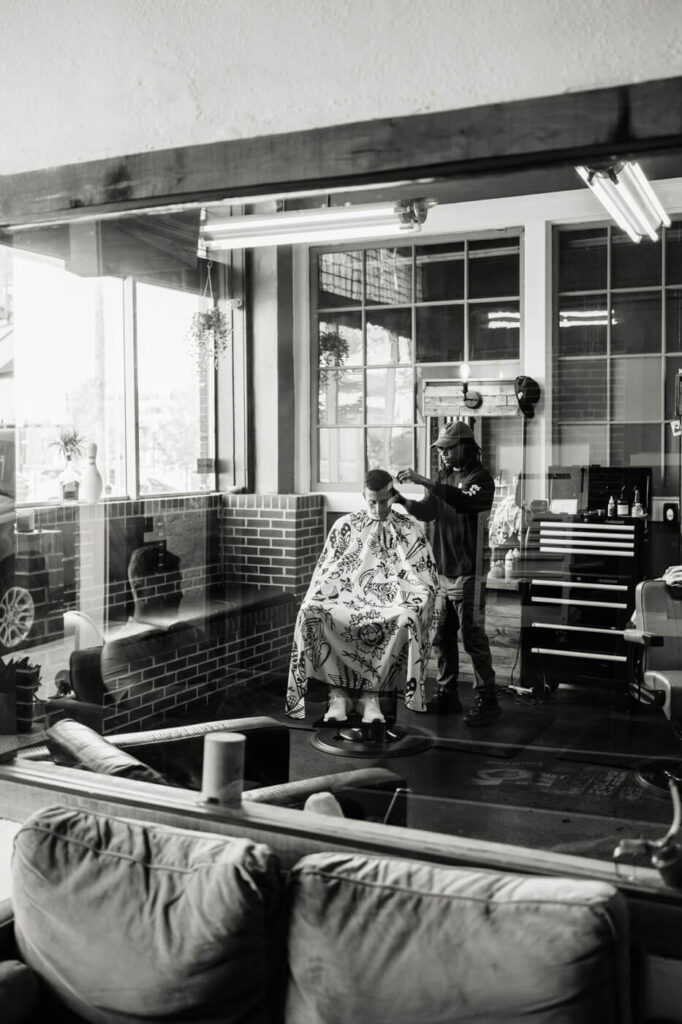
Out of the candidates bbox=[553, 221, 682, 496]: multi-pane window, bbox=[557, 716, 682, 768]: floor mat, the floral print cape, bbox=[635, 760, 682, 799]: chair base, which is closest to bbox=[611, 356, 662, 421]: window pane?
bbox=[553, 221, 682, 496]: multi-pane window

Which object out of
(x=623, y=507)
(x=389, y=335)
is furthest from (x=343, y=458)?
(x=623, y=507)

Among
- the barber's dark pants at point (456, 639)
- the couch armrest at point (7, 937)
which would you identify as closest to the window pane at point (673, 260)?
the barber's dark pants at point (456, 639)

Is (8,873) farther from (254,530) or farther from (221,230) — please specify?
(254,530)

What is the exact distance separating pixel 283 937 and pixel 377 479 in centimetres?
283

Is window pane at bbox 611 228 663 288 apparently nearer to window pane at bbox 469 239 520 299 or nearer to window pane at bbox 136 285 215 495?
window pane at bbox 469 239 520 299

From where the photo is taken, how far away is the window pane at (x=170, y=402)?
4.55 metres

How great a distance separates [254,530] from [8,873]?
8.52 feet

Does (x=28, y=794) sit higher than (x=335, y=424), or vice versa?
(x=335, y=424)

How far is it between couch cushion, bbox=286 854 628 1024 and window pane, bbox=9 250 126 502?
5.74 ft

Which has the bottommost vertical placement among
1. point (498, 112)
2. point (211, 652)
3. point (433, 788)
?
point (433, 788)

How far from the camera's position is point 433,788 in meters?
3.12

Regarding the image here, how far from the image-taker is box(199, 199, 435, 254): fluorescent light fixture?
2.44 metres

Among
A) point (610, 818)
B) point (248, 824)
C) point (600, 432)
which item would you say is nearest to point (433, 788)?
point (610, 818)

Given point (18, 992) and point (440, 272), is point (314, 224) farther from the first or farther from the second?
point (18, 992)
